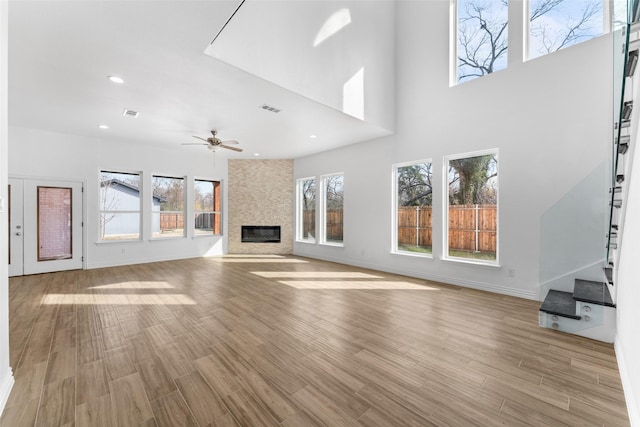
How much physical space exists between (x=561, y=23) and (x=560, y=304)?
160 inches

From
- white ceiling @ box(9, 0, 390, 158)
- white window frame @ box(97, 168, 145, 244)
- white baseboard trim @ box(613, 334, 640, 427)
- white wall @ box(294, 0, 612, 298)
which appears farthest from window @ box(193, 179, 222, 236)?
white baseboard trim @ box(613, 334, 640, 427)

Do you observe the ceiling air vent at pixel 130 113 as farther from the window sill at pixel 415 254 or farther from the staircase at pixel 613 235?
the staircase at pixel 613 235

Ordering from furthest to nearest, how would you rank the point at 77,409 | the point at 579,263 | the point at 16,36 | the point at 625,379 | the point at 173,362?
1. the point at 579,263
2. the point at 16,36
3. the point at 173,362
4. the point at 625,379
5. the point at 77,409

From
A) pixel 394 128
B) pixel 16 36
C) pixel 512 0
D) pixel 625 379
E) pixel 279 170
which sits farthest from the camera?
pixel 279 170

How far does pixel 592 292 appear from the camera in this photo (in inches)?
120

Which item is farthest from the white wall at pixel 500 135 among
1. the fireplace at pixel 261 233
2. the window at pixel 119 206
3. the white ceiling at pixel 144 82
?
the window at pixel 119 206

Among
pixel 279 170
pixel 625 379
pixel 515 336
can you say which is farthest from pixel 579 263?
pixel 279 170

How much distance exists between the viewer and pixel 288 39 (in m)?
3.88

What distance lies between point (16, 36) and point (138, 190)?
480cm

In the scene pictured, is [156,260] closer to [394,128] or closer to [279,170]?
[279,170]

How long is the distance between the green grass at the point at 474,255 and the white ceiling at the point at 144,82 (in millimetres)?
2750

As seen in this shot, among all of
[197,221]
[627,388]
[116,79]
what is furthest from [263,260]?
[627,388]

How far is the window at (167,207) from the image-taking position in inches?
289

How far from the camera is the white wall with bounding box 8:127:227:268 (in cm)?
566
